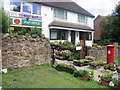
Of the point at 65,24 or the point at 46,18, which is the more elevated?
the point at 46,18

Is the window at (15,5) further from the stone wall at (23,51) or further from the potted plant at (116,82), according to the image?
the potted plant at (116,82)

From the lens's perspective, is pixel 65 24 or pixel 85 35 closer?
pixel 65 24

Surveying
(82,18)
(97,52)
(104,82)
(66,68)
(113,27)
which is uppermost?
(82,18)

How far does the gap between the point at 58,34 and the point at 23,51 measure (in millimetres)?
17846

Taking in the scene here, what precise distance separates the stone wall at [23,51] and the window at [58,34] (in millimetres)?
14940

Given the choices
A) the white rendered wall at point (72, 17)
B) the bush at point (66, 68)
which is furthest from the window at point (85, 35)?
the bush at point (66, 68)

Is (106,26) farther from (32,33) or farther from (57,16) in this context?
(32,33)

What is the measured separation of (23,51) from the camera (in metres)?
11.7

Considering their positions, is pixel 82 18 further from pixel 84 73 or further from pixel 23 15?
pixel 84 73

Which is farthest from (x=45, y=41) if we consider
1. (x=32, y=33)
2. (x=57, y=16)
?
(x=57, y=16)

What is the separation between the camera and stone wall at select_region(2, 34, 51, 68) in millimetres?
10938

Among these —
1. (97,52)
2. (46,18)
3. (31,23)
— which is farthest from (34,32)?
(46,18)

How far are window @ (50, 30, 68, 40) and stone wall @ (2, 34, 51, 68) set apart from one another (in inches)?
588

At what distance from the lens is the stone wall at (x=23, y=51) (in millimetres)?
10938
